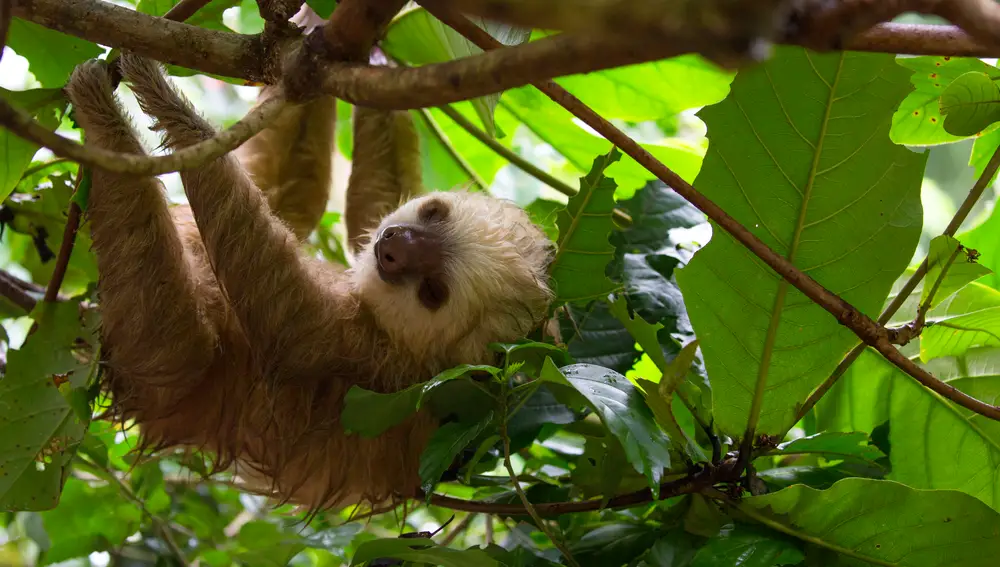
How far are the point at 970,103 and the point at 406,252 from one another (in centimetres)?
157

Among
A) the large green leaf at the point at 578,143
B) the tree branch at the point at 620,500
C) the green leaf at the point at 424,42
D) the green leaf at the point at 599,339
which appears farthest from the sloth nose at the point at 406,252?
the tree branch at the point at 620,500

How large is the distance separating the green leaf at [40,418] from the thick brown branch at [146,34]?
32.9 inches

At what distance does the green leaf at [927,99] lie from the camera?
194 cm

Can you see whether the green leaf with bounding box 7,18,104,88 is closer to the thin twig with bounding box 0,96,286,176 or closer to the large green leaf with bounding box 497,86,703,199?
the thin twig with bounding box 0,96,286,176

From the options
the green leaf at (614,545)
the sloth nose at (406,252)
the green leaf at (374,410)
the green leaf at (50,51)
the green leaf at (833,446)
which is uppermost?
the green leaf at (50,51)

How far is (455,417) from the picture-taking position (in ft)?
6.47

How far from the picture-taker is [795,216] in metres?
1.60

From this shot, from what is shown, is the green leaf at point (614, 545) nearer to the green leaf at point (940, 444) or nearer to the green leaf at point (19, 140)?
the green leaf at point (940, 444)

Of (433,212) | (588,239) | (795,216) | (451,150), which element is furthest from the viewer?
(451,150)

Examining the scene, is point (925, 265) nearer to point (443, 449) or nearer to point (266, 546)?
point (443, 449)

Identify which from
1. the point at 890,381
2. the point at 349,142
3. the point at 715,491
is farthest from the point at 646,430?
the point at 349,142

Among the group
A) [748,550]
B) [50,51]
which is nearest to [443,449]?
[748,550]

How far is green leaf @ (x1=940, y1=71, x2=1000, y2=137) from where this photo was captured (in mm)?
1645

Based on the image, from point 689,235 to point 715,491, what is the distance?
1.22 meters
